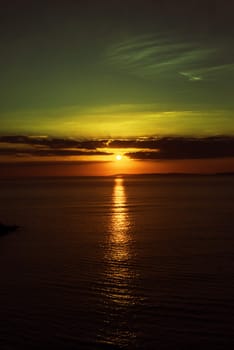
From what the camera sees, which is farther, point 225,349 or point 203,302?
point 203,302

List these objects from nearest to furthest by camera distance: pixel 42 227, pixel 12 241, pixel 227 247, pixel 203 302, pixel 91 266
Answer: pixel 203 302 → pixel 91 266 → pixel 227 247 → pixel 12 241 → pixel 42 227

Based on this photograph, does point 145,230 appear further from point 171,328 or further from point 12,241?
point 171,328

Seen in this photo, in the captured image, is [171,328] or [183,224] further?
[183,224]

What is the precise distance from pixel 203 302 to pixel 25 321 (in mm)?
9262

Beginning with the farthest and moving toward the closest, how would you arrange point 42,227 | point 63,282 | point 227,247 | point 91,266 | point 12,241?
point 42,227, point 12,241, point 227,247, point 91,266, point 63,282

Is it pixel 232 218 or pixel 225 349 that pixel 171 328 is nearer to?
pixel 225 349

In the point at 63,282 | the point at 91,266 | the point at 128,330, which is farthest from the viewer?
the point at 91,266

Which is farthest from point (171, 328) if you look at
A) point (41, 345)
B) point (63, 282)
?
point (63, 282)

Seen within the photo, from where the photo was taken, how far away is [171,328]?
67.1ft

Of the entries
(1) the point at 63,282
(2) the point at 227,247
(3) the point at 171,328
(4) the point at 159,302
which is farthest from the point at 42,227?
(3) the point at 171,328

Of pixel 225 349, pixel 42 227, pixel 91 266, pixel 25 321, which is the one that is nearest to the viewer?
pixel 225 349

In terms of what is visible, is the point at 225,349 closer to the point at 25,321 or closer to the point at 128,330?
the point at 128,330

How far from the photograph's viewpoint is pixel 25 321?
2166 centimetres

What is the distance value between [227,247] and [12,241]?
2247cm
